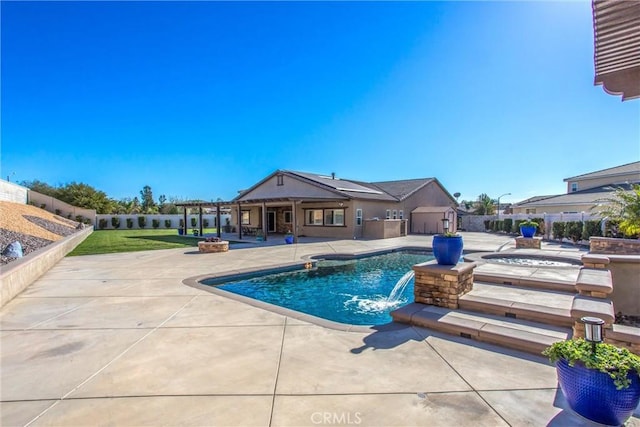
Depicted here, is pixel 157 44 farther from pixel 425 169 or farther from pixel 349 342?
pixel 425 169

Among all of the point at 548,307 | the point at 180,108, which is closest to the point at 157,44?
the point at 180,108

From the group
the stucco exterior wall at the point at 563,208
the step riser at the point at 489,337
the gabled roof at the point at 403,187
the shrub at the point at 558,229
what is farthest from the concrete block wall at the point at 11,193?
the stucco exterior wall at the point at 563,208

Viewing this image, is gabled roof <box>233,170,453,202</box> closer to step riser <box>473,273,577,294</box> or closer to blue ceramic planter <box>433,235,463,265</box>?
step riser <box>473,273,577,294</box>

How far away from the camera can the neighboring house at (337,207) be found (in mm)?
20969

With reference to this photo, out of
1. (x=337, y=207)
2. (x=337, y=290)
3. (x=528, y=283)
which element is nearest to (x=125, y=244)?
(x=337, y=207)

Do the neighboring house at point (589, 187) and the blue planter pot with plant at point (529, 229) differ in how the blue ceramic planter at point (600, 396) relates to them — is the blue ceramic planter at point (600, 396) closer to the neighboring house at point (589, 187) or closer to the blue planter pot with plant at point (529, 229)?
the blue planter pot with plant at point (529, 229)

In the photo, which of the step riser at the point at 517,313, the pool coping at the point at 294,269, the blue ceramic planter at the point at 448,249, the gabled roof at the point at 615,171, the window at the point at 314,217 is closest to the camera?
the step riser at the point at 517,313

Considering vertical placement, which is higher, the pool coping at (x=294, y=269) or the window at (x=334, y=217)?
the window at (x=334, y=217)

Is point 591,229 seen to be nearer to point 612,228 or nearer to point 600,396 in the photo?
point 612,228

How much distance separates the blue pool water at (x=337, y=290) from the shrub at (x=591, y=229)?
1055 centimetres

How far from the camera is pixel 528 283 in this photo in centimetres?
626

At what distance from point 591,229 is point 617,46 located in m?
17.0

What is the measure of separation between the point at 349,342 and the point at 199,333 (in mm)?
2144

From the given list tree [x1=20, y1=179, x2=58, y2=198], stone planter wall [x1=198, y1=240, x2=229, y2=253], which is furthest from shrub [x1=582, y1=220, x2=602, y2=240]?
tree [x1=20, y1=179, x2=58, y2=198]
